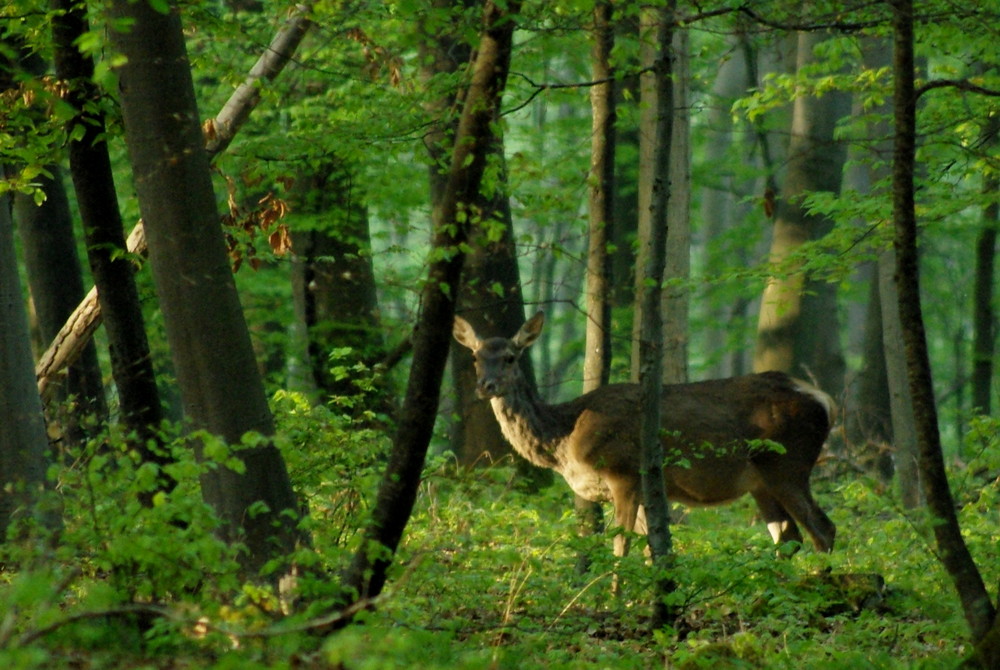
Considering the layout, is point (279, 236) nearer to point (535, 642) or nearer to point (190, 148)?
point (190, 148)

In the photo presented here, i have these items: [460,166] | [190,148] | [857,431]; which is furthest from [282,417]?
[857,431]

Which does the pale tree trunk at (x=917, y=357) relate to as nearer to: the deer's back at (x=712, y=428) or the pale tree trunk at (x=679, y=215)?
the deer's back at (x=712, y=428)

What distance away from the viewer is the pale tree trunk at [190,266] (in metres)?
7.01

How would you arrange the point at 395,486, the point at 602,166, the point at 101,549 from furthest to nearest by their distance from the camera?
1. the point at 602,166
2. the point at 395,486
3. the point at 101,549

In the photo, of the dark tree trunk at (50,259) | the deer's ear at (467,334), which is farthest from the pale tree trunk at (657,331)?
the dark tree trunk at (50,259)

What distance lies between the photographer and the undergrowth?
201 inches

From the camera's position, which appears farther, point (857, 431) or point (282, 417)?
point (857, 431)

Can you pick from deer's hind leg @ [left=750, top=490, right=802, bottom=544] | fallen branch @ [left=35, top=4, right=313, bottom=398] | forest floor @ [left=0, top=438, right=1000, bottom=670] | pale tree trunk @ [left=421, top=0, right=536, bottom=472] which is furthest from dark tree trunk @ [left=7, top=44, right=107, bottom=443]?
deer's hind leg @ [left=750, top=490, right=802, bottom=544]

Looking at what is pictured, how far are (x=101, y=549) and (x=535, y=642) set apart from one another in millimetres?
2421

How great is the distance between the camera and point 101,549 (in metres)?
5.85

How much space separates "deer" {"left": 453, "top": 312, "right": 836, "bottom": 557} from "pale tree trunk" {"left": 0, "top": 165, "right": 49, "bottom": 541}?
4.16 metres

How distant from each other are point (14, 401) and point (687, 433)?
A: 5893 millimetres

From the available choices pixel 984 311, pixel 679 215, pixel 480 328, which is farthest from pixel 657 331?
pixel 984 311

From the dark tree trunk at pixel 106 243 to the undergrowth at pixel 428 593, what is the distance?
0.43 meters
